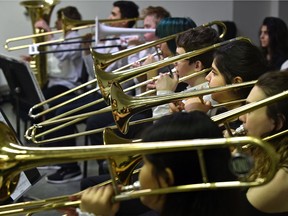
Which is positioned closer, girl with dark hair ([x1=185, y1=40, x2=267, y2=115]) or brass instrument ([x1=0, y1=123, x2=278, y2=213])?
brass instrument ([x1=0, y1=123, x2=278, y2=213])

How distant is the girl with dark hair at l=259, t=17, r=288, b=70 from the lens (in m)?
3.15

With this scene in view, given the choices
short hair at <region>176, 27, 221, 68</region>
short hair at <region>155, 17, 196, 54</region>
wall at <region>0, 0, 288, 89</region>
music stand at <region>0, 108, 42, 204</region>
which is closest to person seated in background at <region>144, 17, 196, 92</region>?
short hair at <region>155, 17, 196, 54</region>

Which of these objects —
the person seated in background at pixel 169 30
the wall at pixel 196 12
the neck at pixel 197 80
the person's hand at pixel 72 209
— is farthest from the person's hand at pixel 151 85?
the wall at pixel 196 12

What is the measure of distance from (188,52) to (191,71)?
108mm

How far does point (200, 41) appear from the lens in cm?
203

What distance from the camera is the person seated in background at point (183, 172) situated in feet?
3.19

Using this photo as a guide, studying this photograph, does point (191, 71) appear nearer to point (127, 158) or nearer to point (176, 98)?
point (176, 98)

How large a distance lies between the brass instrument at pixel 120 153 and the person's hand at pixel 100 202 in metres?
0.02

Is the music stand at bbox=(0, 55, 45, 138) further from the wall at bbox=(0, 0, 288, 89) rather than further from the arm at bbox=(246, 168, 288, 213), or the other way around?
the arm at bbox=(246, 168, 288, 213)

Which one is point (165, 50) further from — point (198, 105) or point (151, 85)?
point (198, 105)

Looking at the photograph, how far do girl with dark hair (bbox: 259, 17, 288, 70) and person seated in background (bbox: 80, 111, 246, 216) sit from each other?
2.24 metres

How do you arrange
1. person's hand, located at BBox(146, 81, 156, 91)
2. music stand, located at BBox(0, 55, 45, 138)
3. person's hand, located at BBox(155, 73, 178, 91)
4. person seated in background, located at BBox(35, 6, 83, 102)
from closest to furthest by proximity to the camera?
1. person's hand, located at BBox(155, 73, 178, 91)
2. person's hand, located at BBox(146, 81, 156, 91)
3. music stand, located at BBox(0, 55, 45, 138)
4. person seated in background, located at BBox(35, 6, 83, 102)

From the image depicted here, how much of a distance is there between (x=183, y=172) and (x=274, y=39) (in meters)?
2.40

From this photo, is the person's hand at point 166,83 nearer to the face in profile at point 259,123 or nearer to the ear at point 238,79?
the ear at point 238,79
